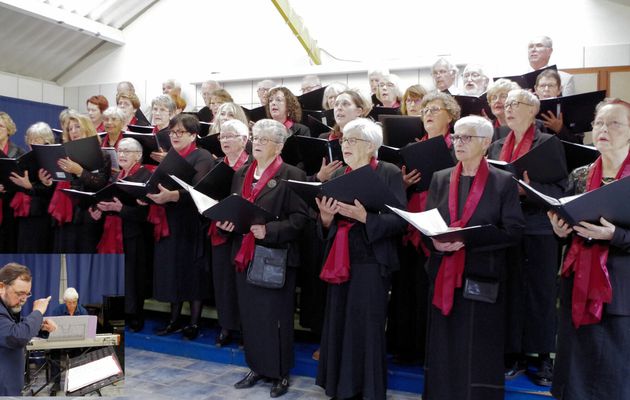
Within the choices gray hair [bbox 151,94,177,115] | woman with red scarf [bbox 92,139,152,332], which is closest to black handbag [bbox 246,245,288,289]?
woman with red scarf [bbox 92,139,152,332]

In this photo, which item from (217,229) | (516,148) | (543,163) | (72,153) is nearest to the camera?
(543,163)

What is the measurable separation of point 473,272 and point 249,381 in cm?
150

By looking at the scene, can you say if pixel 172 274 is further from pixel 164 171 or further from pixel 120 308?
pixel 120 308

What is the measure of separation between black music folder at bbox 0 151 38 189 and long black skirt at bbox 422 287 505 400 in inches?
121

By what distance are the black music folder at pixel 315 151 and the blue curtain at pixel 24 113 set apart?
717 centimetres

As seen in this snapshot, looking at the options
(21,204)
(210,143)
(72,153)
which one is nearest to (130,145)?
(72,153)

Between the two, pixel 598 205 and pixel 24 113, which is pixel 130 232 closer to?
pixel 598 205

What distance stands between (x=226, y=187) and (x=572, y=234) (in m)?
1.98

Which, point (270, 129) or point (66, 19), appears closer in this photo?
point (270, 129)

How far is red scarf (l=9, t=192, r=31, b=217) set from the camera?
446 centimetres

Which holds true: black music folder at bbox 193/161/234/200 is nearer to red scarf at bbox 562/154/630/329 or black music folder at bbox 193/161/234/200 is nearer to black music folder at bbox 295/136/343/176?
black music folder at bbox 295/136/343/176

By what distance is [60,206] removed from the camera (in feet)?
13.9

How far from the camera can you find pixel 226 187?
3584 millimetres

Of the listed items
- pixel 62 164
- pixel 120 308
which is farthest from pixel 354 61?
pixel 120 308
